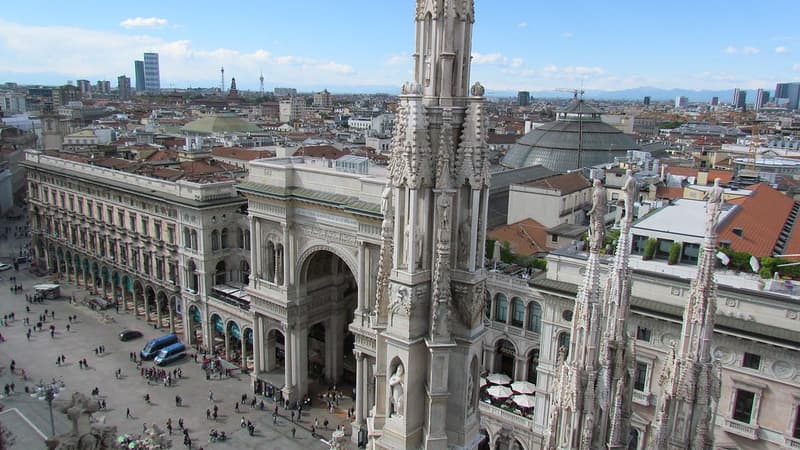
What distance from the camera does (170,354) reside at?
174 feet

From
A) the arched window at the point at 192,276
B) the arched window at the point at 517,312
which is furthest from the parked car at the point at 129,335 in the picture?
the arched window at the point at 517,312

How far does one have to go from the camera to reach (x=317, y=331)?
168 ft

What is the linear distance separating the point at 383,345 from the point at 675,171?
69086 millimetres

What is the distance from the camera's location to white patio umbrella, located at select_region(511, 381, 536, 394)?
37156 mm

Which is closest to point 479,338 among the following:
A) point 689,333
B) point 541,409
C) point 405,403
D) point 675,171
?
point 405,403

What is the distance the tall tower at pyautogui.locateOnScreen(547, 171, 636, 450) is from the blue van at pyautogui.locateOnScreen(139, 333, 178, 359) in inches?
1890

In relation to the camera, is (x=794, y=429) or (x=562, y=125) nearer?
(x=794, y=429)

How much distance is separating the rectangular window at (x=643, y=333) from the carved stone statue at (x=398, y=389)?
23056mm

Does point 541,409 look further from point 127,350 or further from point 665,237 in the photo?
point 127,350

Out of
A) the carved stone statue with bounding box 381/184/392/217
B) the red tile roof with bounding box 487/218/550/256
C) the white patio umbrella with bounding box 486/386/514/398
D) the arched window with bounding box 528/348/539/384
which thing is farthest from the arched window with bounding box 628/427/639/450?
the carved stone statue with bounding box 381/184/392/217

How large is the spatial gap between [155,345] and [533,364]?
3504 centimetres

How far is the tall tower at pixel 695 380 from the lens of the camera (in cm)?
1303

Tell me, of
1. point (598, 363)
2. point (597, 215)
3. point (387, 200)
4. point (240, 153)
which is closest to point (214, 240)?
point (240, 153)

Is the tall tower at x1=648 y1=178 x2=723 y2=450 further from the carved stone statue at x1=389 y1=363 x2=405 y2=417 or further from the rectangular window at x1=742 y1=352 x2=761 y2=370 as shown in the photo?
the rectangular window at x1=742 y1=352 x2=761 y2=370
